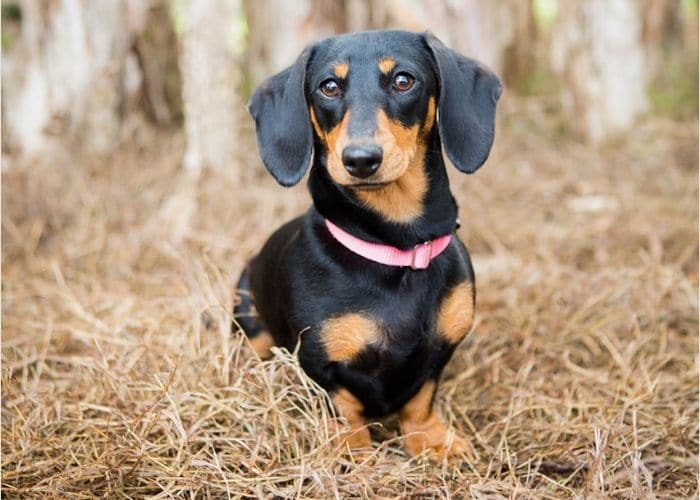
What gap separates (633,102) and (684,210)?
7.07 ft

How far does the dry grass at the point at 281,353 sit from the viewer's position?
2.56m

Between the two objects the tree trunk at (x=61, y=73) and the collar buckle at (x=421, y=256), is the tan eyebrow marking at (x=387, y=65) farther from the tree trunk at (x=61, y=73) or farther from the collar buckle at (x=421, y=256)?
the tree trunk at (x=61, y=73)

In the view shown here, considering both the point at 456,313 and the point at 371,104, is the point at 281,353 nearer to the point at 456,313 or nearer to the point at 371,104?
the point at 456,313

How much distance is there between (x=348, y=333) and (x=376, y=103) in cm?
72

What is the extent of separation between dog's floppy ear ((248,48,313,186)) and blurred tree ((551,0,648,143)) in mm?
4914

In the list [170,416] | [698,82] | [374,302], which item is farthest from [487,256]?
[698,82]

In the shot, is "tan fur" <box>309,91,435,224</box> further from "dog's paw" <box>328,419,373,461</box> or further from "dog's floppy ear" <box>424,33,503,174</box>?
"dog's paw" <box>328,419,373,461</box>

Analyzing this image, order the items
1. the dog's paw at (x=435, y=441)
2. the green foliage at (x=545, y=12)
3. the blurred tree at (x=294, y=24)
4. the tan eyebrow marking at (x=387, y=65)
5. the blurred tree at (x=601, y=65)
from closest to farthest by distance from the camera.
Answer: the tan eyebrow marking at (x=387, y=65)
the dog's paw at (x=435, y=441)
the blurred tree at (x=294, y=24)
the blurred tree at (x=601, y=65)
the green foliage at (x=545, y=12)

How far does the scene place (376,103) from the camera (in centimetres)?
255

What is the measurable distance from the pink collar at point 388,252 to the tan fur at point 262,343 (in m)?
0.74

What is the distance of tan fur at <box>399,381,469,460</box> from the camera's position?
2873 millimetres

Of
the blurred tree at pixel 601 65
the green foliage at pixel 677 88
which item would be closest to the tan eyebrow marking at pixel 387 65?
the blurred tree at pixel 601 65

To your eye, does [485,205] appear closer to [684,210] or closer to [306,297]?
[684,210]

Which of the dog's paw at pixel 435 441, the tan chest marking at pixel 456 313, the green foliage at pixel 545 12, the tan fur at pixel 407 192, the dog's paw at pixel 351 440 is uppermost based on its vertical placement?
the tan fur at pixel 407 192
